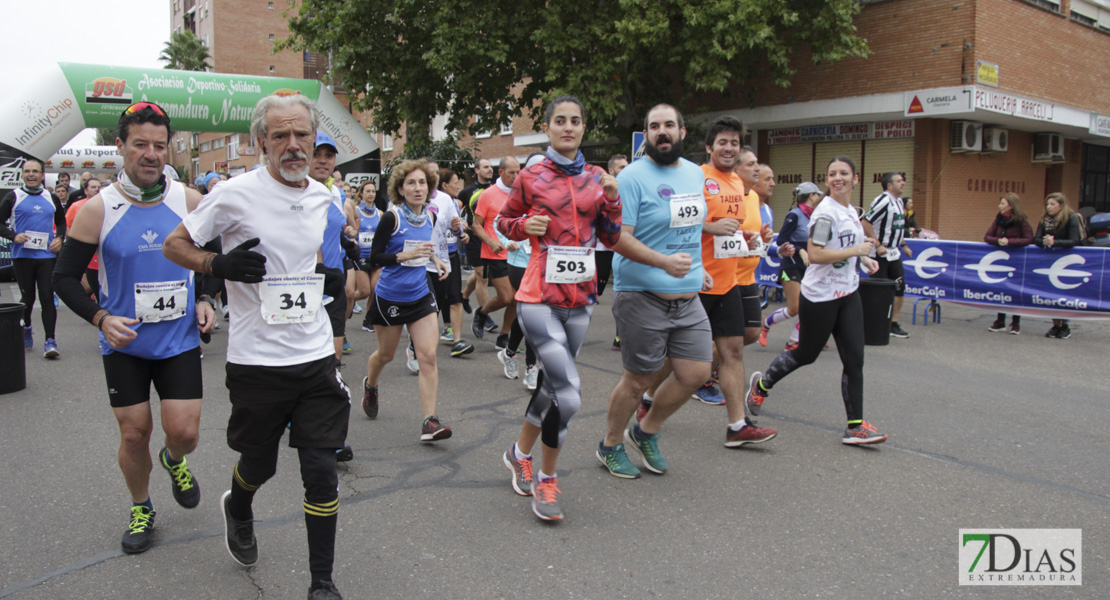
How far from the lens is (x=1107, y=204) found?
24719 millimetres

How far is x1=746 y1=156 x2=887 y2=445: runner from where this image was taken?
5230mm

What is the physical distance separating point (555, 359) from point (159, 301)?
6.06ft

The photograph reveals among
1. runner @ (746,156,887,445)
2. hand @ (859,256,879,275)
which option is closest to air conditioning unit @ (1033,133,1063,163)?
hand @ (859,256,879,275)

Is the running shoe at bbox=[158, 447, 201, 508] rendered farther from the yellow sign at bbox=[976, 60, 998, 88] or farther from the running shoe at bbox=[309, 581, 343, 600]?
the yellow sign at bbox=[976, 60, 998, 88]

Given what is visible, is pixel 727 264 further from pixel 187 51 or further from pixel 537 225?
pixel 187 51

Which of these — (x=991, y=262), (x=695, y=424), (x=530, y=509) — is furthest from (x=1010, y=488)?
(x=991, y=262)

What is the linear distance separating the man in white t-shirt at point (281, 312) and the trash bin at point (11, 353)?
17.4 ft

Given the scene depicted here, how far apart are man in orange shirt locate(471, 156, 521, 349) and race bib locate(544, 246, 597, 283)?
3352 millimetres

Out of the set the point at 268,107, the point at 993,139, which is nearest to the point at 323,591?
the point at 268,107

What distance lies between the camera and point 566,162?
13.1 ft

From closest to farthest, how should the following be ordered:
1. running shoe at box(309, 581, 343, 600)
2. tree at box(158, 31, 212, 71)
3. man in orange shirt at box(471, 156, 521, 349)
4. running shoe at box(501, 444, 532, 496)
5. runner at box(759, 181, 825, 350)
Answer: running shoe at box(309, 581, 343, 600) < running shoe at box(501, 444, 532, 496) < runner at box(759, 181, 825, 350) < man in orange shirt at box(471, 156, 521, 349) < tree at box(158, 31, 212, 71)

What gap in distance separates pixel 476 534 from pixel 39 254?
750cm

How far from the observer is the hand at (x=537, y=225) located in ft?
12.7

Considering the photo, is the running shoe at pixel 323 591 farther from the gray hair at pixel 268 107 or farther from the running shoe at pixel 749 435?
the running shoe at pixel 749 435
